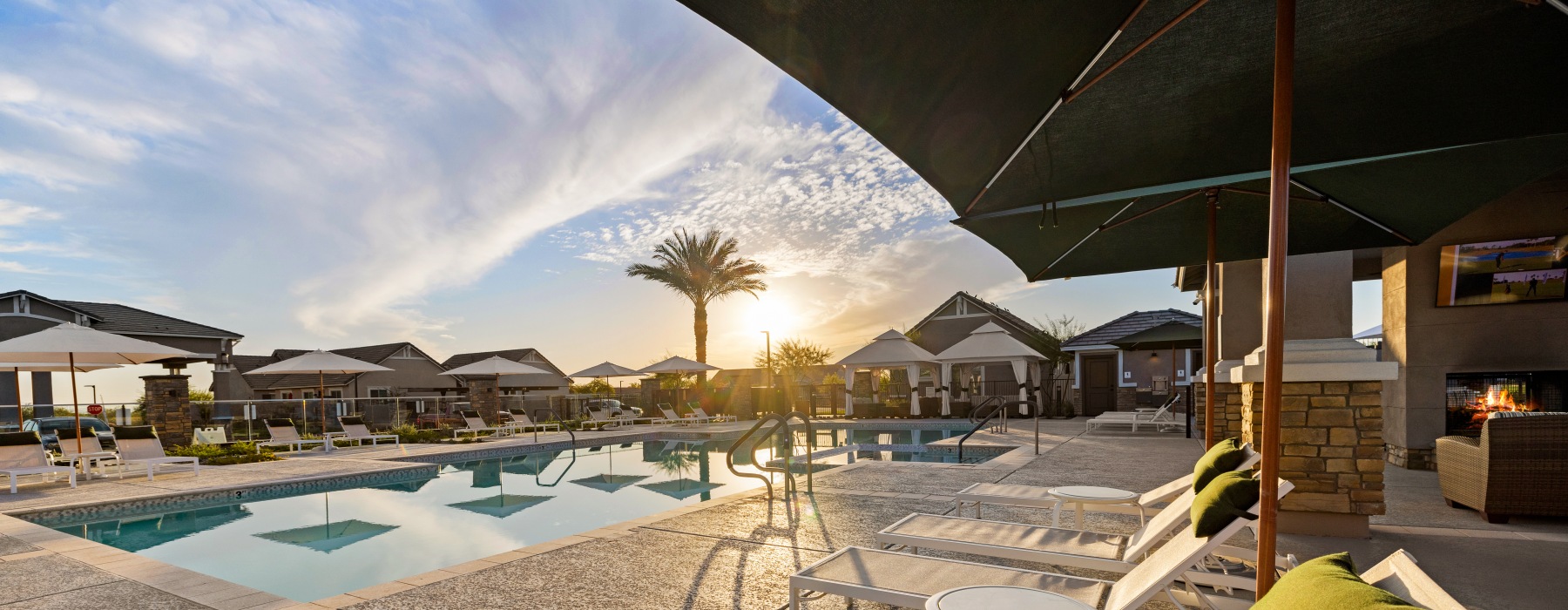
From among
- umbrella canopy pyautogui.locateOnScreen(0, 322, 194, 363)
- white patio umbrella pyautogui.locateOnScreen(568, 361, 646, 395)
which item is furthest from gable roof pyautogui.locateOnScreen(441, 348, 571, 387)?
umbrella canopy pyautogui.locateOnScreen(0, 322, 194, 363)

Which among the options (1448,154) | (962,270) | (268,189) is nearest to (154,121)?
(268,189)

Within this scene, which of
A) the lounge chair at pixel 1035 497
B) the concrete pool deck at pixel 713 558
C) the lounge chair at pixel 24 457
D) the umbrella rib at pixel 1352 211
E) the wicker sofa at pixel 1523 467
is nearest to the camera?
the concrete pool deck at pixel 713 558

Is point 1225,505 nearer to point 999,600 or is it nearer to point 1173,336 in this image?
point 999,600

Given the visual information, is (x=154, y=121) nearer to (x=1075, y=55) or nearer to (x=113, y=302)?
(x=1075, y=55)

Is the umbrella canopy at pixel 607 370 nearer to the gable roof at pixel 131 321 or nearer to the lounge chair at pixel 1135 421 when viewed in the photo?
the gable roof at pixel 131 321

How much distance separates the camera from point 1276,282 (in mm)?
2004

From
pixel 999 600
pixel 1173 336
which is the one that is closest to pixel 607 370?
pixel 1173 336

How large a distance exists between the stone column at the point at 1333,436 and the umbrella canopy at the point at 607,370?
60.8 feet

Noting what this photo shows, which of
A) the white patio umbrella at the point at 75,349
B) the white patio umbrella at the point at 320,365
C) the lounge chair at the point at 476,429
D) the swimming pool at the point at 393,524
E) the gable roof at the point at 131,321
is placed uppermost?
the gable roof at the point at 131,321

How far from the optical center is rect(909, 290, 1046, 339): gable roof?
25.3m

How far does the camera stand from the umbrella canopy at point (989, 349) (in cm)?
1866

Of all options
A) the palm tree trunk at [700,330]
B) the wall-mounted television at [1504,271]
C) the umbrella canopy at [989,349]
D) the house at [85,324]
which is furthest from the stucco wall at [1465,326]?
the house at [85,324]

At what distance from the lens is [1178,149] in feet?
10.6

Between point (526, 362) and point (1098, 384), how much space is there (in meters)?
28.7
